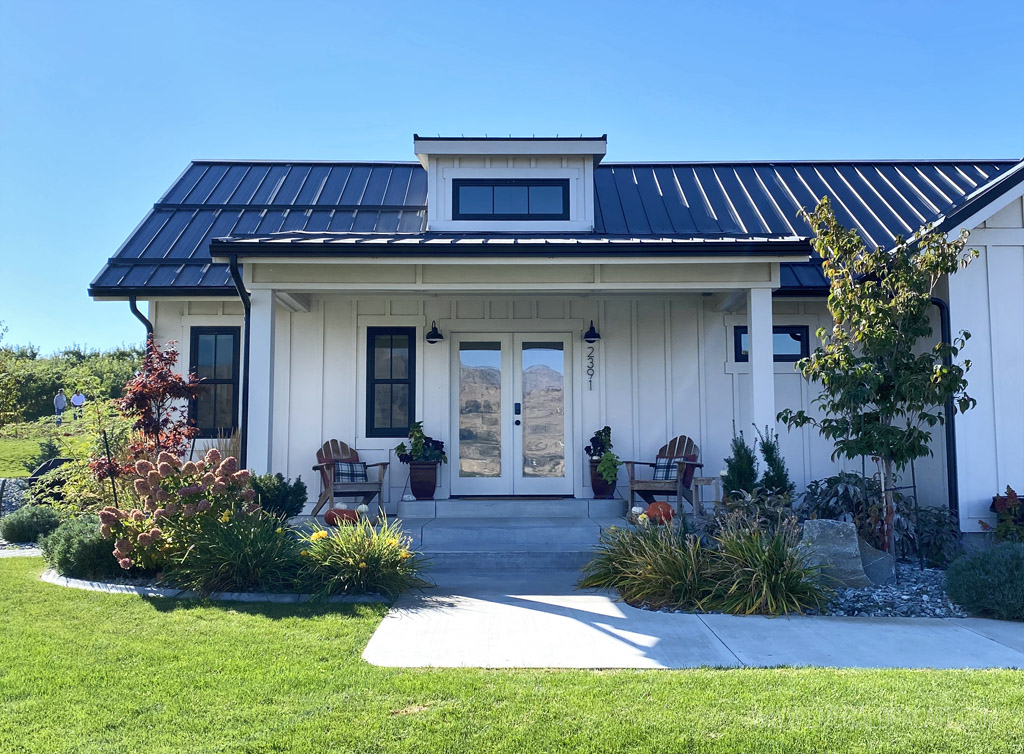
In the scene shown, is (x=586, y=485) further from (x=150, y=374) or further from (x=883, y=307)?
(x=150, y=374)

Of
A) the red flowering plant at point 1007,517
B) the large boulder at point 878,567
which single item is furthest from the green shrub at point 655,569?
the red flowering plant at point 1007,517

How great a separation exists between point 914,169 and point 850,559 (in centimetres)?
841

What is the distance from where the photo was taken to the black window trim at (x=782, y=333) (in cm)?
916

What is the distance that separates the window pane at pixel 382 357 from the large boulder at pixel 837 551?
5452 mm

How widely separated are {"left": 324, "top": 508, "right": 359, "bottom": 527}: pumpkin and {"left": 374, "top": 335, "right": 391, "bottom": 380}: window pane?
7.63ft

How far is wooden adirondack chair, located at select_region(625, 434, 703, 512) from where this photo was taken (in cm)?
832

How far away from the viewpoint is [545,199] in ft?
32.7

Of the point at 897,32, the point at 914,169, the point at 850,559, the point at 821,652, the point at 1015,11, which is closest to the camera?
the point at 821,652

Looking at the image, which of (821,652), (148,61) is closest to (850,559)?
(821,652)

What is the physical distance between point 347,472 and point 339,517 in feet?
5.81

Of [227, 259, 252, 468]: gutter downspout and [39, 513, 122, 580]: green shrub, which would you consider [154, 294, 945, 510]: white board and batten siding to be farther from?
[39, 513, 122, 580]: green shrub

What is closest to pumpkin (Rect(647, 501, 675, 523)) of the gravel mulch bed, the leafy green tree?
the leafy green tree

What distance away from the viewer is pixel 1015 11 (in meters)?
10.0

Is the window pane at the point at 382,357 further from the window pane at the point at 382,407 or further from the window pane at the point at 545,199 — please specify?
the window pane at the point at 545,199
